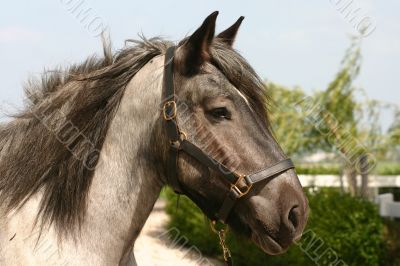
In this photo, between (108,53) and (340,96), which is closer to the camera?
(108,53)

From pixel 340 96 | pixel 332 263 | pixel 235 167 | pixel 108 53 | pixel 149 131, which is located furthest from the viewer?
pixel 340 96

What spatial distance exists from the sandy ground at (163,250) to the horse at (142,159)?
588 cm

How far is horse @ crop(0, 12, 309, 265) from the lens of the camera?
Answer: 258 centimetres

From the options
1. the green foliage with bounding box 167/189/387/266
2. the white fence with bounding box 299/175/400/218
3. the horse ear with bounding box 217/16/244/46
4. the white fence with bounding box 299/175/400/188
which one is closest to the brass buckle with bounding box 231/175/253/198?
the horse ear with bounding box 217/16/244/46

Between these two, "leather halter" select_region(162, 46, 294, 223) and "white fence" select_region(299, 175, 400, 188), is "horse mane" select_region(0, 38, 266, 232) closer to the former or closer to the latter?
"leather halter" select_region(162, 46, 294, 223)

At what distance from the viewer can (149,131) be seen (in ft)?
9.04

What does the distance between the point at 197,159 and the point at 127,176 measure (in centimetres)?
38

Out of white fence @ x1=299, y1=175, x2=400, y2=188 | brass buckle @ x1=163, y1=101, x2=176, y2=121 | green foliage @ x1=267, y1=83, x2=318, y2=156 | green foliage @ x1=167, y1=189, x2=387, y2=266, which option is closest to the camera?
brass buckle @ x1=163, y1=101, x2=176, y2=121

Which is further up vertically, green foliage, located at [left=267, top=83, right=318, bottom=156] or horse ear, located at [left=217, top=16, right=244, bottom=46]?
horse ear, located at [left=217, top=16, right=244, bottom=46]

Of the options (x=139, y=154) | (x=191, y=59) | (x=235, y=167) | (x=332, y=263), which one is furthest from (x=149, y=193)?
(x=332, y=263)

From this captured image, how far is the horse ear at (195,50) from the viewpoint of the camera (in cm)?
267

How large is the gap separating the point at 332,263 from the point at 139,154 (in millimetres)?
5252

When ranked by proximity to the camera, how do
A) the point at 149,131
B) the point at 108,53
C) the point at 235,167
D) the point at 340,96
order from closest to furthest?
the point at 235,167 → the point at 149,131 → the point at 108,53 → the point at 340,96

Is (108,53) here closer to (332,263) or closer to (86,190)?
(86,190)
